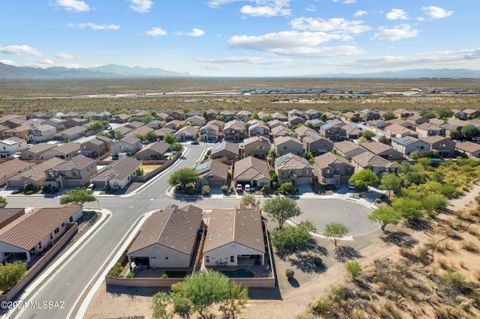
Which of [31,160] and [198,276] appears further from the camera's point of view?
[31,160]

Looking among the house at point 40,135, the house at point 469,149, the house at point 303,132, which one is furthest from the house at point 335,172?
the house at point 40,135

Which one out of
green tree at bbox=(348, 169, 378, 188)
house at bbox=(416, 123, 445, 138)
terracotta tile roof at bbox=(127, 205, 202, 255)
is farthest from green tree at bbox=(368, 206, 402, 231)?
house at bbox=(416, 123, 445, 138)

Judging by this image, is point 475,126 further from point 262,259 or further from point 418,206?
point 262,259

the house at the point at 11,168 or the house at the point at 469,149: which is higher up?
the house at the point at 469,149

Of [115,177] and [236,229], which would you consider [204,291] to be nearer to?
[236,229]

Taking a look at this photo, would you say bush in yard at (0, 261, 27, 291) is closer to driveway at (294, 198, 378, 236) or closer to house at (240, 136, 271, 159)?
driveway at (294, 198, 378, 236)

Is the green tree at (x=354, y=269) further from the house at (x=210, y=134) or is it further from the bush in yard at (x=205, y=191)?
the house at (x=210, y=134)

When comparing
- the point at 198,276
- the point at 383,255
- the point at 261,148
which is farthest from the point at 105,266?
the point at 261,148
